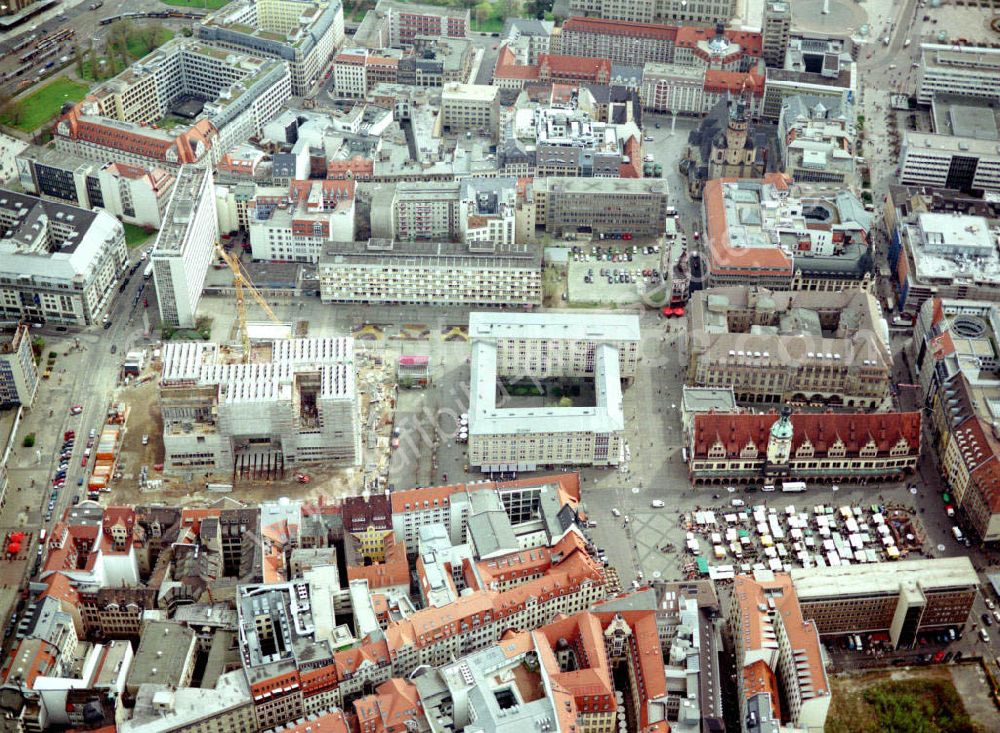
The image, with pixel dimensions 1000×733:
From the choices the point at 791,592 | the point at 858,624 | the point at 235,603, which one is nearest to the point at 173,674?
the point at 235,603

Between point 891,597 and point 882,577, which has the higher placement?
point 882,577

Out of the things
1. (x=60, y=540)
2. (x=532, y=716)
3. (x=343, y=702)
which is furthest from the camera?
(x=60, y=540)

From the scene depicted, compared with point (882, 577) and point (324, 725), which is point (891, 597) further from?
point (324, 725)

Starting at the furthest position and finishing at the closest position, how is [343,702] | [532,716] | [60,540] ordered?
[60,540] → [343,702] → [532,716]

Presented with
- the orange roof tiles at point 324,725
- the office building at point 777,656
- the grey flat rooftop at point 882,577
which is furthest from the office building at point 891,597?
the orange roof tiles at point 324,725

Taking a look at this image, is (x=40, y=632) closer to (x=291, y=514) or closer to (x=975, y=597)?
(x=291, y=514)

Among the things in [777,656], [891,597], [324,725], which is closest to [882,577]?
[891,597]
